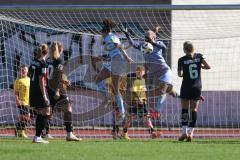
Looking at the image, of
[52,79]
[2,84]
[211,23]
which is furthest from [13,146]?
[211,23]

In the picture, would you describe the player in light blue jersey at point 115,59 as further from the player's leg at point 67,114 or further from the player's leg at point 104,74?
the player's leg at point 67,114

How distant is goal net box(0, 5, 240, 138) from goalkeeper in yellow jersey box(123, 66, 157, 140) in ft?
0.53

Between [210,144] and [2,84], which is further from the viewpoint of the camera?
[2,84]

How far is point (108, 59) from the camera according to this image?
1505 centimetres

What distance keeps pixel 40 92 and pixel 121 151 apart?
2657 mm

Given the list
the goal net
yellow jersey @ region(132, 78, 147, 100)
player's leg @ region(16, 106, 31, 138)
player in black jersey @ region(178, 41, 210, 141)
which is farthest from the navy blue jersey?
player's leg @ region(16, 106, 31, 138)

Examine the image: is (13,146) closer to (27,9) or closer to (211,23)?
(27,9)

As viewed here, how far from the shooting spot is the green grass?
10102mm

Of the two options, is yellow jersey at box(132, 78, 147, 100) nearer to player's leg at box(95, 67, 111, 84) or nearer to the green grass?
player's leg at box(95, 67, 111, 84)

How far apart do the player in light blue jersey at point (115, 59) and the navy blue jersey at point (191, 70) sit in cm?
108

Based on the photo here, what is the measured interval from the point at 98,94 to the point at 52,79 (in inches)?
84.0

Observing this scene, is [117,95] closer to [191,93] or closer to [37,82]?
[191,93]

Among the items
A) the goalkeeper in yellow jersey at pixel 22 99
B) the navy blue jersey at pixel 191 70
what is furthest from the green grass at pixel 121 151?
the goalkeeper in yellow jersey at pixel 22 99

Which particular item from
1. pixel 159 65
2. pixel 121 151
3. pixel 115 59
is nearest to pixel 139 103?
pixel 159 65
